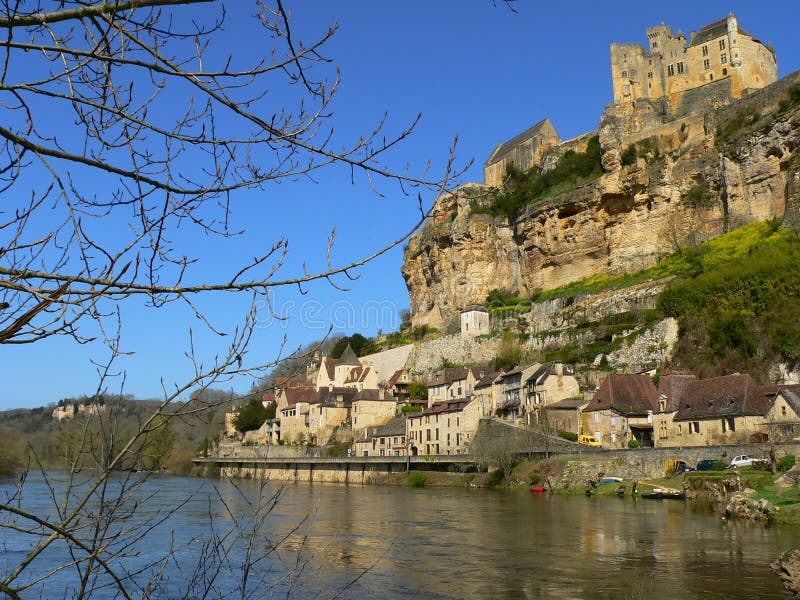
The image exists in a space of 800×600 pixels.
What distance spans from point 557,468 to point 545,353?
14288mm

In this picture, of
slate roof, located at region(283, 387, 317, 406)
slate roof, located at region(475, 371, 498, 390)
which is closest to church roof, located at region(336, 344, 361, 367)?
slate roof, located at region(283, 387, 317, 406)

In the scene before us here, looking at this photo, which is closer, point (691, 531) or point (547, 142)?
point (691, 531)

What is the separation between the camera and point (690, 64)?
58.2 meters

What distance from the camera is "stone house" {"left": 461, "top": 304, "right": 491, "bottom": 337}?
56.1 m

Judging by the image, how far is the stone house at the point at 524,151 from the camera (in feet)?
222

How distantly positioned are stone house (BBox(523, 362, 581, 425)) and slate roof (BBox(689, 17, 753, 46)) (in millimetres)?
30945

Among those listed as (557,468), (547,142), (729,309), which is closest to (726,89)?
(547,142)

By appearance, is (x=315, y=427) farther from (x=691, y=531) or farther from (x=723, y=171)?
(x=691, y=531)

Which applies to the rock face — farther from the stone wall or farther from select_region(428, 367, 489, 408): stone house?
select_region(428, 367, 489, 408): stone house

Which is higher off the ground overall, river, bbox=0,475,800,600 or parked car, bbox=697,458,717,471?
parked car, bbox=697,458,717,471

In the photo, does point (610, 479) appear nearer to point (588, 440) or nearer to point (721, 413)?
point (721, 413)

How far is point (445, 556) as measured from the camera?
1733 cm

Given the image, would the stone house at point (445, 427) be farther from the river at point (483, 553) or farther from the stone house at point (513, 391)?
the river at point (483, 553)

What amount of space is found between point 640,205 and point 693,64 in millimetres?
14182
